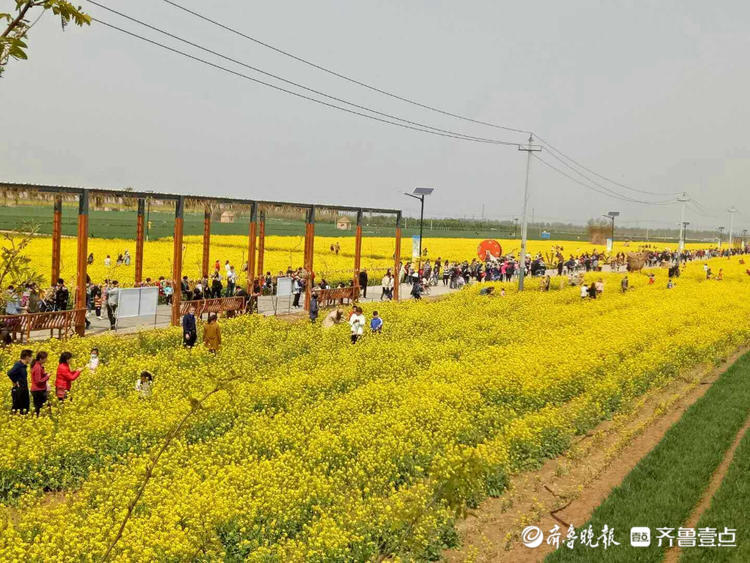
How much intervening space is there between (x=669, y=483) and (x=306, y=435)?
19.7ft

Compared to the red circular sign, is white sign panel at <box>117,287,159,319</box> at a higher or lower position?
lower

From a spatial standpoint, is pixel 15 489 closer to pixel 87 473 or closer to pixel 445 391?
pixel 87 473

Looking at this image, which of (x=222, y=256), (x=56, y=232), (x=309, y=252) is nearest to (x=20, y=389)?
(x=56, y=232)

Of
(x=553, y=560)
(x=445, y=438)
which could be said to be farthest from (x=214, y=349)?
(x=553, y=560)

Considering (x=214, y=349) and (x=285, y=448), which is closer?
(x=285, y=448)

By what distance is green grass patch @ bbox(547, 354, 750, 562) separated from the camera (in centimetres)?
834

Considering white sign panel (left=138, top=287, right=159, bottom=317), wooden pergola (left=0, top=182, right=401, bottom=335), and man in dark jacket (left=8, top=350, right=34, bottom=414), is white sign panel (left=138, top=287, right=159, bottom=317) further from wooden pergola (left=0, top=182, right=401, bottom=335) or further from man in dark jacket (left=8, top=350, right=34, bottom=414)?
man in dark jacket (left=8, top=350, right=34, bottom=414)

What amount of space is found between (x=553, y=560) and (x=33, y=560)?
19.8 feet

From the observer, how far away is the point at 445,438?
11.5 m

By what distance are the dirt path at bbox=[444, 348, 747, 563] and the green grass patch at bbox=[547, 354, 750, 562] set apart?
0.31m

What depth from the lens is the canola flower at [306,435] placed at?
7766 mm

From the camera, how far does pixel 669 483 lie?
406 inches

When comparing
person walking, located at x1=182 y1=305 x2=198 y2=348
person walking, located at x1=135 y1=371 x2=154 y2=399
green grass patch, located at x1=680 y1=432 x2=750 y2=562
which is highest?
person walking, located at x1=182 y1=305 x2=198 y2=348

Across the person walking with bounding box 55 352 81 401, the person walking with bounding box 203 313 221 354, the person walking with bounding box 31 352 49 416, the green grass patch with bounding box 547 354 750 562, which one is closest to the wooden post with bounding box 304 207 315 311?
the person walking with bounding box 203 313 221 354
